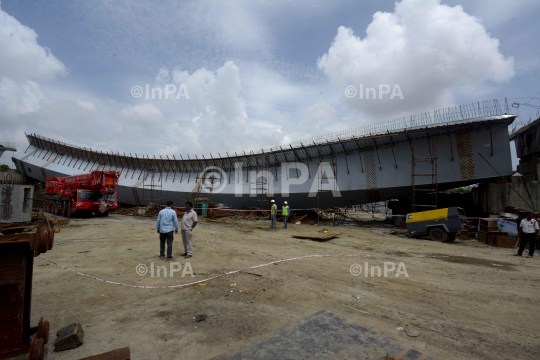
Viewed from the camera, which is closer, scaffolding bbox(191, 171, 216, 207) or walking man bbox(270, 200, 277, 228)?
walking man bbox(270, 200, 277, 228)

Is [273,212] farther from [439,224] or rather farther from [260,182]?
[260,182]

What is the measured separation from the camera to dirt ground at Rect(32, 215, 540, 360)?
3.23 metres

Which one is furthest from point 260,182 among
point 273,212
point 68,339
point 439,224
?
point 68,339

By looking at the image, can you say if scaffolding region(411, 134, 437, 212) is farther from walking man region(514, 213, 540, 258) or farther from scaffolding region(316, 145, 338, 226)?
walking man region(514, 213, 540, 258)

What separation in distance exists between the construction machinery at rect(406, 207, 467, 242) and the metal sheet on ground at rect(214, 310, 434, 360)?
33.5ft

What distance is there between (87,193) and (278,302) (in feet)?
63.5

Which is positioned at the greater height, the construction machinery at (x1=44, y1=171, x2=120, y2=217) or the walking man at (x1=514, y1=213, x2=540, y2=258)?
the construction machinery at (x1=44, y1=171, x2=120, y2=217)

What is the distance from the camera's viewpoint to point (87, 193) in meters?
18.8

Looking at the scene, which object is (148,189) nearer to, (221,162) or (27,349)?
(221,162)

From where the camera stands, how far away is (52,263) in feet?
21.6

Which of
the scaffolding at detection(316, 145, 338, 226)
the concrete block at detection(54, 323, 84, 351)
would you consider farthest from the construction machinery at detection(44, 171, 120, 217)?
the concrete block at detection(54, 323, 84, 351)

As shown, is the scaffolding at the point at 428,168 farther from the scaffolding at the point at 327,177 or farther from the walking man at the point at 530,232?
the walking man at the point at 530,232

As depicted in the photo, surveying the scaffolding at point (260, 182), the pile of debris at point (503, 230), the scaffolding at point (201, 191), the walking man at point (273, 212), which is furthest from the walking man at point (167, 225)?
the scaffolding at point (260, 182)

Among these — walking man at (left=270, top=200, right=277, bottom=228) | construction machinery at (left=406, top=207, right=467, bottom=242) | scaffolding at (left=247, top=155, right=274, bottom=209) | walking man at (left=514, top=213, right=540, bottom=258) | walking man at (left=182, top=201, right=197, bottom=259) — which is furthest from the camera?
scaffolding at (left=247, top=155, right=274, bottom=209)
